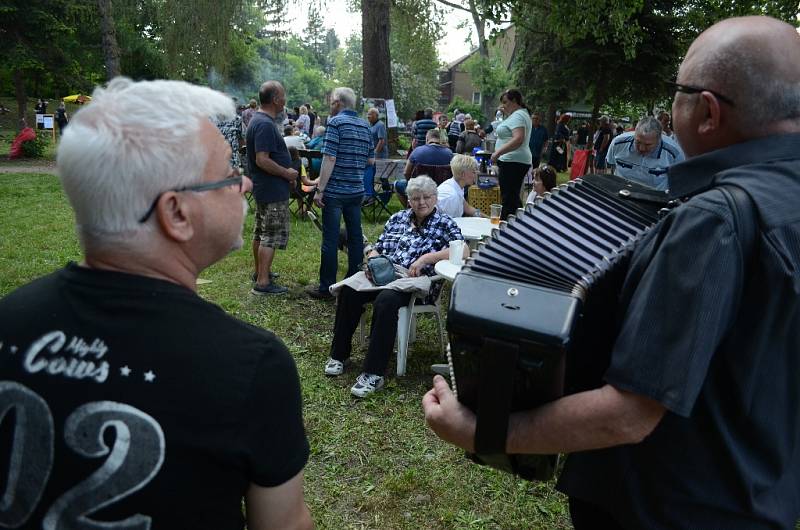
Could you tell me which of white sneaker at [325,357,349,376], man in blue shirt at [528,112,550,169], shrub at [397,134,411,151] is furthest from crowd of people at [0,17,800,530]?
shrub at [397,134,411,151]

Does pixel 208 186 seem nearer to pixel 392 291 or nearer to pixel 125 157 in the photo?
pixel 125 157

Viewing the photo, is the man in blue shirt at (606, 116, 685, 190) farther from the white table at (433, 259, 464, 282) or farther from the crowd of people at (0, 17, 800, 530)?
the crowd of people at (0, 17, 800, 530)

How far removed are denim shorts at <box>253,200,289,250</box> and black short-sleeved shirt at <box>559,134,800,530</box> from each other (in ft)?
17.1

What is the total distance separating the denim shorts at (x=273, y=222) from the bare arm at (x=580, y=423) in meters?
5.10

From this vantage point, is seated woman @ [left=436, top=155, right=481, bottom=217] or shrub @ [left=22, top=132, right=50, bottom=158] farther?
shrub @ [left=22, top=132, right=50, bottom=158]

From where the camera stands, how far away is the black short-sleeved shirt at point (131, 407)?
106cm

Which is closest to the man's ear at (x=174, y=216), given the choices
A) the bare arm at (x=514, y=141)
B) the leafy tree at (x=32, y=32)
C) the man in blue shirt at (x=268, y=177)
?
the man in blue shirt at (x=268, y=177)

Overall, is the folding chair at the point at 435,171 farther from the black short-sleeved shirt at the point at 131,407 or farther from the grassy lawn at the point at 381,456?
the black short-sleeved shirt at the point at 131,407

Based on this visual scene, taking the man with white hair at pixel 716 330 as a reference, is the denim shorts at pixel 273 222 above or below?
below

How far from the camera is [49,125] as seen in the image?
2245cm

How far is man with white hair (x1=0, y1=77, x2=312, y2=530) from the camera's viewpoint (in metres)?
1.07

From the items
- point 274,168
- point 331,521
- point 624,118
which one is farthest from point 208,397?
point 624,118

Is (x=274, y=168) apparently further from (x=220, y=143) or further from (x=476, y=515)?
(x=220, y=143)

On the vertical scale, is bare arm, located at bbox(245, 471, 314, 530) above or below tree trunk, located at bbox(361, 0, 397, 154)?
below
